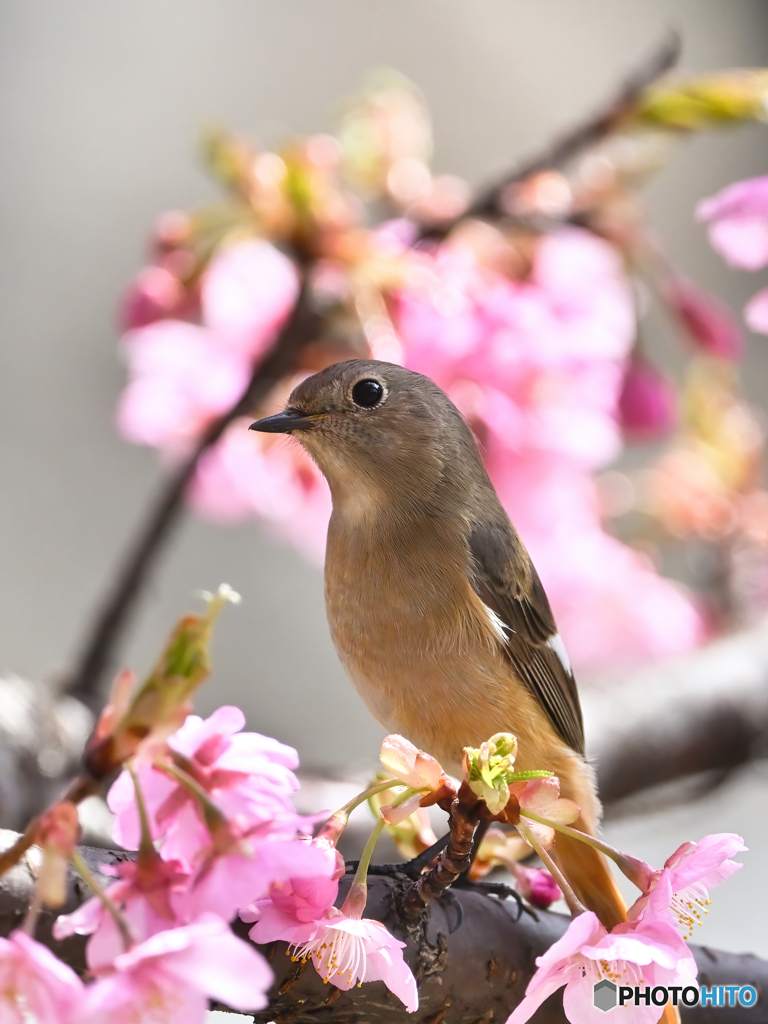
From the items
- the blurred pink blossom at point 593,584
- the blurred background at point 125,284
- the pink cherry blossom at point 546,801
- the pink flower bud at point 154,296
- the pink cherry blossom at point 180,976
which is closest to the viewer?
the pink cherry blossom at point 180,976

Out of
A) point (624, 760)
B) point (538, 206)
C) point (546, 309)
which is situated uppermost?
point (538, 206)

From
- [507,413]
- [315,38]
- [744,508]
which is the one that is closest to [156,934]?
[507,413]

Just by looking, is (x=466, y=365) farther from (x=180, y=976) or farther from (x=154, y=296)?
(x=180, y=976)

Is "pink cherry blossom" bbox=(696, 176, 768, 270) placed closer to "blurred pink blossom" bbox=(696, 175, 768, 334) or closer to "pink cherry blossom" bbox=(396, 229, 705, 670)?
"blurred pink blossom" bbox=(696, 175, 768, 334)

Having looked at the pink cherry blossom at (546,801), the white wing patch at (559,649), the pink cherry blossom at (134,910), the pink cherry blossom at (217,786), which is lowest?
the white wing patch at (559,649)

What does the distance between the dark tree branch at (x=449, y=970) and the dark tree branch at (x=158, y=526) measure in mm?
597

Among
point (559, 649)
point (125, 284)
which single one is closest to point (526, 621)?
point (559, 649)

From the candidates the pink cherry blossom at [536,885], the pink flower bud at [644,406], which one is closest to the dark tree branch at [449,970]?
the pink cherry blossom at [536,885]

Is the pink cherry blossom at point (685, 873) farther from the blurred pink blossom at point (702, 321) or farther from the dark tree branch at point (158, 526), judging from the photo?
the blurred pink blossom at point (702, 321)

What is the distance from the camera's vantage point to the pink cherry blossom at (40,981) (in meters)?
0.37

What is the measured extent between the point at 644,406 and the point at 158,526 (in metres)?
0.64

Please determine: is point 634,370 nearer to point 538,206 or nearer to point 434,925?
point 538,206

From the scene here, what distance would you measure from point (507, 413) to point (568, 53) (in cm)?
282

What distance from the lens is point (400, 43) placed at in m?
3.16
